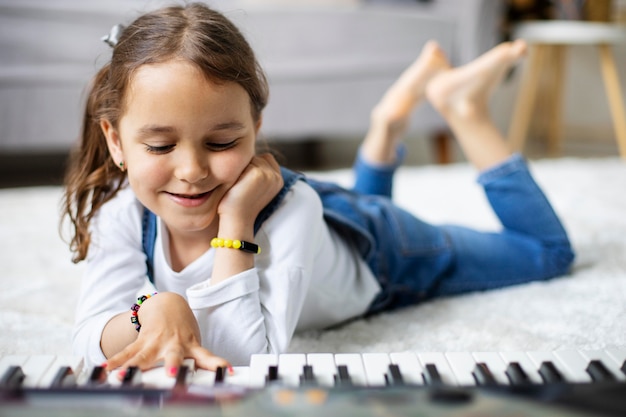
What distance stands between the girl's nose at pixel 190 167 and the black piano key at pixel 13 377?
27 cm

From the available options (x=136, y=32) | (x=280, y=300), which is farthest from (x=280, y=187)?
(x=136, y=32)

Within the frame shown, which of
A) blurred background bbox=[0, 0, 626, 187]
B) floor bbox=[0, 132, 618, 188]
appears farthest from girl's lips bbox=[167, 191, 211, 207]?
floor bbox=[0, 132, 618, 188]

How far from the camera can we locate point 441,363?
681 mm

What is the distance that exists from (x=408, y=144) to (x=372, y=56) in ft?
4.18

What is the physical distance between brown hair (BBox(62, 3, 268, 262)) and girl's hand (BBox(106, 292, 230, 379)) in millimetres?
220

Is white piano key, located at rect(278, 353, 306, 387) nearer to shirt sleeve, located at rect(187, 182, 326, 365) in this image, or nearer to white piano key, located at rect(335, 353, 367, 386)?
white piano key, located at rect(335, 353, 367, 386)

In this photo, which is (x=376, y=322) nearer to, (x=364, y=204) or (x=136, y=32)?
(x=364, y=204)

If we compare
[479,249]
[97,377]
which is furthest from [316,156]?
[97,377]

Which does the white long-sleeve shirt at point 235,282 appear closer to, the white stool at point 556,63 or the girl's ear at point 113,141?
the girl's ear at point 113,141

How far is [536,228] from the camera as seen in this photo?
1295mm

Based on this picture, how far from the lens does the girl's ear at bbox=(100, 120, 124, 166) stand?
0.89m

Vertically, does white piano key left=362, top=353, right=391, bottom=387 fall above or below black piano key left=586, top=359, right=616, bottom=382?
below

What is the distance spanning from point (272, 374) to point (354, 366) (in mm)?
81

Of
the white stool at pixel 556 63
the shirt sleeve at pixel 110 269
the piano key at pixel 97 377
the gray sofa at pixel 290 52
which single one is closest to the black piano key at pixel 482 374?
the piano key at pixel 97 377
